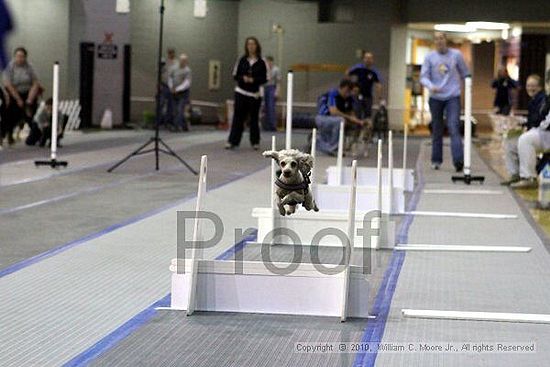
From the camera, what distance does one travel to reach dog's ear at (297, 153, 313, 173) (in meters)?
5.53

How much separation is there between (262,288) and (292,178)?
0.81m


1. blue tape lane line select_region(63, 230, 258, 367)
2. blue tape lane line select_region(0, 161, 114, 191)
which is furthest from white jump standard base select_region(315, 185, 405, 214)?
blue tape lane line select_region(0, 161, 114, 191)

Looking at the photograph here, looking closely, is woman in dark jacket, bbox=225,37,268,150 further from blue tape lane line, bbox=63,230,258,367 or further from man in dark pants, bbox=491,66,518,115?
blue tape lane line, bbox=63,230,258,367

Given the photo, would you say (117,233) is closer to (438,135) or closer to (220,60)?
(438,135)

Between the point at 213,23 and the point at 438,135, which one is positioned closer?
the point at 438,135

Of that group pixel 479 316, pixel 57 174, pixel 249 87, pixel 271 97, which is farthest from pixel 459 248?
pixel 271 97

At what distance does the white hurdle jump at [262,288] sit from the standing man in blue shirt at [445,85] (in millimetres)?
7713

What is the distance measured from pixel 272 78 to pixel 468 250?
16286 mm

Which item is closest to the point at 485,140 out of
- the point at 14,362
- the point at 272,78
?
the point at 272,78

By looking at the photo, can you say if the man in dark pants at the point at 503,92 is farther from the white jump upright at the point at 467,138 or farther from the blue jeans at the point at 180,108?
the white jump upright at the point at 467,138

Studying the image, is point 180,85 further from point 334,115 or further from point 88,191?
point 88,191

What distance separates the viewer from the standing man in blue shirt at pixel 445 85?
12.5 m

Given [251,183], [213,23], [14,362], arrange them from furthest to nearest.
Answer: [213,23] < [251,183] < [14,362]

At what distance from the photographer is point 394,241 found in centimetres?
694
